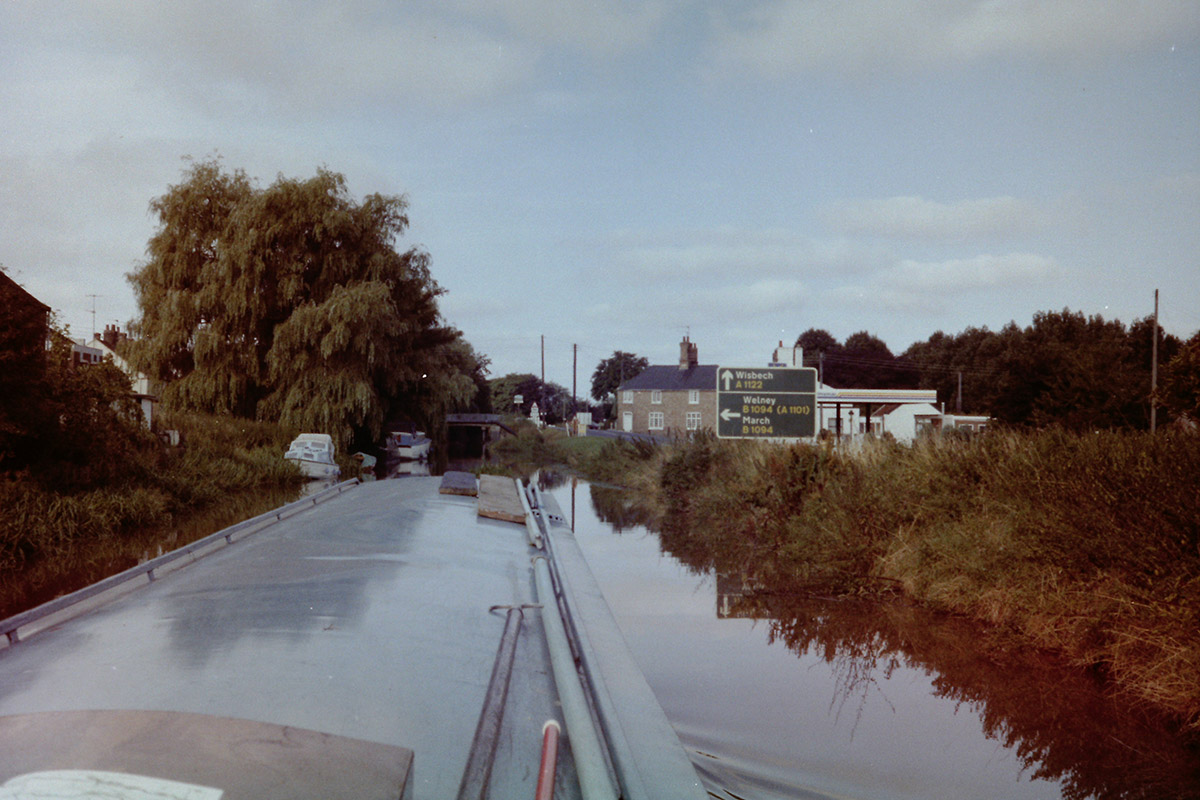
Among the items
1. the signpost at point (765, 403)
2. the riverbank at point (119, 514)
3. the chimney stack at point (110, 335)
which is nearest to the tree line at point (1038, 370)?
the signpost at point (765, 403)

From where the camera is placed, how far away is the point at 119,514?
557 inches

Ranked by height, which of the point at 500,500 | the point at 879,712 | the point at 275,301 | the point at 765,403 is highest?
the point at 275,301

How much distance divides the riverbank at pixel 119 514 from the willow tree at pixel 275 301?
17.5 feet

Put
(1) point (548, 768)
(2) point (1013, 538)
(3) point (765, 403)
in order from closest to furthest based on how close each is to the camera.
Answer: (1) point (548, 768), (2) point (1013, 538), (3) point (765, 403)

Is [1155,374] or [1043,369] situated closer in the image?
[1155,374]

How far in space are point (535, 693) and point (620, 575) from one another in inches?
327

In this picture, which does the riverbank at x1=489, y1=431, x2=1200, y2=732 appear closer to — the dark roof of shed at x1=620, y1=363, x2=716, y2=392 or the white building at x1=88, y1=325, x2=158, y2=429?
the white building at x1=88, y1=325, x2=158, y2=429

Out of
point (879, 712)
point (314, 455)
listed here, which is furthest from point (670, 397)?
point (879, 712)

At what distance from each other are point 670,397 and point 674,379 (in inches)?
77.3

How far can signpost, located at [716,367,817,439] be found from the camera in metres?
18.0

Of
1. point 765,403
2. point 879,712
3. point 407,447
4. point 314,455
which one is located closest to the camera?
point 879,712

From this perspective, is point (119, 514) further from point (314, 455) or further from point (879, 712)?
point (879, 712)

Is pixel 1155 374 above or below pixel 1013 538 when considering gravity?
above

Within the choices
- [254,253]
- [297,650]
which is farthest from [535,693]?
[254,253]
